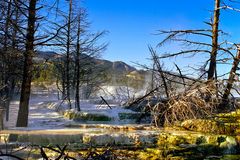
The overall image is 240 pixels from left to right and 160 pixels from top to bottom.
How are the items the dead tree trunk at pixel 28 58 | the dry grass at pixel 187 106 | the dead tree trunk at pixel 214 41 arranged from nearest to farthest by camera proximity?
the dry grass at pixel 187 106 < the dead tree trunk at pixel 28 58 < the dead tree trunk at pixel 214 41

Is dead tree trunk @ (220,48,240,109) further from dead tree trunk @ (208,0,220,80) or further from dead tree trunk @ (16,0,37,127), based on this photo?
dead tree trunk @ (16,0,37,127)

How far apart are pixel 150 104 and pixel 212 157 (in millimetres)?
4422

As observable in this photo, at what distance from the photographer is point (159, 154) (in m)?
8.59

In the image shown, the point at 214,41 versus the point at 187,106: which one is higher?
the point at 214,41

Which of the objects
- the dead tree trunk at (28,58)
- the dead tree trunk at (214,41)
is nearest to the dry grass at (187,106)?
the dead tree trunk at (214,41)

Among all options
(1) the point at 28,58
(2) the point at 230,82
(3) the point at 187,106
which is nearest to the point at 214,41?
(2) the point at 230,82

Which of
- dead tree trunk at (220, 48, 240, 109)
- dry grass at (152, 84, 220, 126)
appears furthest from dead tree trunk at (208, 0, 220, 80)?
dry grass at (152, 84, 220, 126)

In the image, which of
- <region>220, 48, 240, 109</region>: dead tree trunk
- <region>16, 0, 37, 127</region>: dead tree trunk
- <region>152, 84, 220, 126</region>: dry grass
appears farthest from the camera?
<region>16, 0, 37, 127</region>: dead tree trunk

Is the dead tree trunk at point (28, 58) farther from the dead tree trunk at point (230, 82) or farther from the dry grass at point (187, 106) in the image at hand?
the dead tree trunk at point (230, 82)

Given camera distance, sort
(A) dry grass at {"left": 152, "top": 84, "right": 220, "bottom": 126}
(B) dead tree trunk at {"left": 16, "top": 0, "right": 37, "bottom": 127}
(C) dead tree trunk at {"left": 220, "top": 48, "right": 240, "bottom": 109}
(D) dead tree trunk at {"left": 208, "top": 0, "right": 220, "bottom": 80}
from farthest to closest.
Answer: (D) dead tree trunk at {"left": 208, "top": 0, "right": 220, "bottom": 80}
(B) dead tree trunk at {"left": 16, "top": 0, "right": 37, "bottom": 127}
(C) dead tree trunk at {"left": 220, "top": 48, "right": 240, "bottom": 109}
(A) dry grass at {"left": 152, "top": 84, "right": 220, "bottom": 126}

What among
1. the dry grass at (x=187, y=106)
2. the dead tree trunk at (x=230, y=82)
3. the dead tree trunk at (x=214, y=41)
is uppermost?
the dead tree trunk at (x=214, y=41)

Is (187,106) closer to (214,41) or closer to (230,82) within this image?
(230,82)

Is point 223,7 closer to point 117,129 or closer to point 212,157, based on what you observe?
point 117,129

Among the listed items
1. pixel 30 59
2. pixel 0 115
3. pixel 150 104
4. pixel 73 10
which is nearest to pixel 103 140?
pixel 150 104
